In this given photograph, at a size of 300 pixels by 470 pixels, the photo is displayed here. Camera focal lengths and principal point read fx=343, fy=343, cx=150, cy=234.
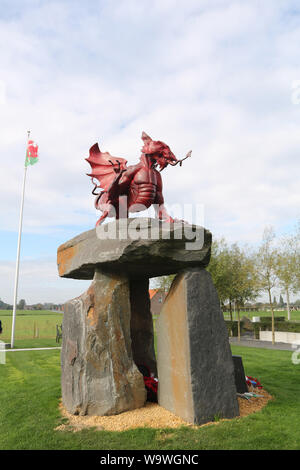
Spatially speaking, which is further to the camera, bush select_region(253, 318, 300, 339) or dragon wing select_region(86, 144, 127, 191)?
bush select_region(253, 318, 300, 339)

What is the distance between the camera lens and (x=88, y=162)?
7.07 m

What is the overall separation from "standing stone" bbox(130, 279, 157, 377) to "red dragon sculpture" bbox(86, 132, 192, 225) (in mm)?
1642

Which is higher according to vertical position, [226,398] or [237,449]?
[226,398]

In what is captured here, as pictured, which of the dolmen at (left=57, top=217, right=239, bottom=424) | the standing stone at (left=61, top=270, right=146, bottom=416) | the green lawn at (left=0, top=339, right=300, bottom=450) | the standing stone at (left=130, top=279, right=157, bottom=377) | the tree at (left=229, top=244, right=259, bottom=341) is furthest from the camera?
the tree at (left=229, top=244, right=259, bottom=341)

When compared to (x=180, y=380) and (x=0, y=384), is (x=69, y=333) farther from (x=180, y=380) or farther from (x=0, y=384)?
(x=0, y=384)

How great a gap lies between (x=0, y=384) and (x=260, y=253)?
13.7 m

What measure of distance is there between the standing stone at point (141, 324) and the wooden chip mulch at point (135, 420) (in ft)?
4.58

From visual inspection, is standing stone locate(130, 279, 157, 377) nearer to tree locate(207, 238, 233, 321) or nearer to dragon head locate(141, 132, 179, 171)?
dragon head locate(141, 132, 179, 171)

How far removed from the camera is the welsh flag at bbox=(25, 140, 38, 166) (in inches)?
612

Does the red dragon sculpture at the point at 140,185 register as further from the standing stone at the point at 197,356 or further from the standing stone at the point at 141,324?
the standing stone at the point at 141,324

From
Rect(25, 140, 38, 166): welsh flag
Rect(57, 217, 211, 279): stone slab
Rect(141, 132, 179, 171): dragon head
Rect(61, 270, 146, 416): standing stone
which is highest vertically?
Rect(25, 140, 38, 166): welsh flag

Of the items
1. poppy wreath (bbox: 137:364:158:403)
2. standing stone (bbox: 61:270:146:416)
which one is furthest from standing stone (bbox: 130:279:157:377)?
standing stone (bbox: 61:270:146:416)

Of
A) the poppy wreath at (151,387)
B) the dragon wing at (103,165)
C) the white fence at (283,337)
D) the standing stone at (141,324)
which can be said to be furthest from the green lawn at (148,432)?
the white fence at (283,337)

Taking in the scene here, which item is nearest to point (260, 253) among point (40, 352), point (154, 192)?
point (40, 352)
